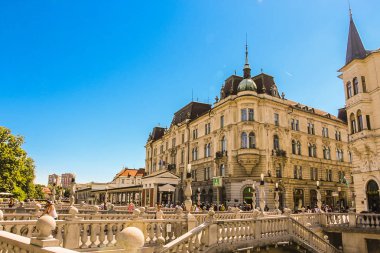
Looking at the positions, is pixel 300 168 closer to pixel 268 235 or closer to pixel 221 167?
pixel 221 167

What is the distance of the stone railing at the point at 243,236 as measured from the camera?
32.1 feet

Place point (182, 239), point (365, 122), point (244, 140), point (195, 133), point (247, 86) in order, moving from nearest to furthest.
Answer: point (182, 239) < point (365, 122) < point (244, 140) < point (247, 86) < point (195, 133)

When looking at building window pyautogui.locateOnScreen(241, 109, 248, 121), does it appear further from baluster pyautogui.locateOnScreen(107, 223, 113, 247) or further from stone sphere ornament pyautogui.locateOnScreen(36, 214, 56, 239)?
stone sphere ornament pyautogui.locateOnScreen(36, 214, 56, 239)

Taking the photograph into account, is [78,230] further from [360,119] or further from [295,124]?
[295,124]

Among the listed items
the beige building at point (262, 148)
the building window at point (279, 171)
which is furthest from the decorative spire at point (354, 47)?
the building window at point (279, 171)

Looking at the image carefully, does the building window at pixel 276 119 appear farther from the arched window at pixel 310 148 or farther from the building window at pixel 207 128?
the building window at pixel 207 128

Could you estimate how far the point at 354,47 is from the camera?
92.2 feet

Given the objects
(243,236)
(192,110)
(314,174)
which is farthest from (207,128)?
(243,236)

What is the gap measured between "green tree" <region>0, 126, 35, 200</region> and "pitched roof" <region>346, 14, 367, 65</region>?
3960 centimetres

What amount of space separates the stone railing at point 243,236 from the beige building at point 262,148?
20.9m

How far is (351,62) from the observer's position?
2698 centimetres

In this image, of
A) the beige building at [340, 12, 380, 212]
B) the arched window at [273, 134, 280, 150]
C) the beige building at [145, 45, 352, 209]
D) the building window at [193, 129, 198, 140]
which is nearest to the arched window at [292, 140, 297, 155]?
the beige building at [145, 45, 352, 209]

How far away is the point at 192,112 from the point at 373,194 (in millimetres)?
33640

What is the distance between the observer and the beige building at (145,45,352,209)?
38562mm
